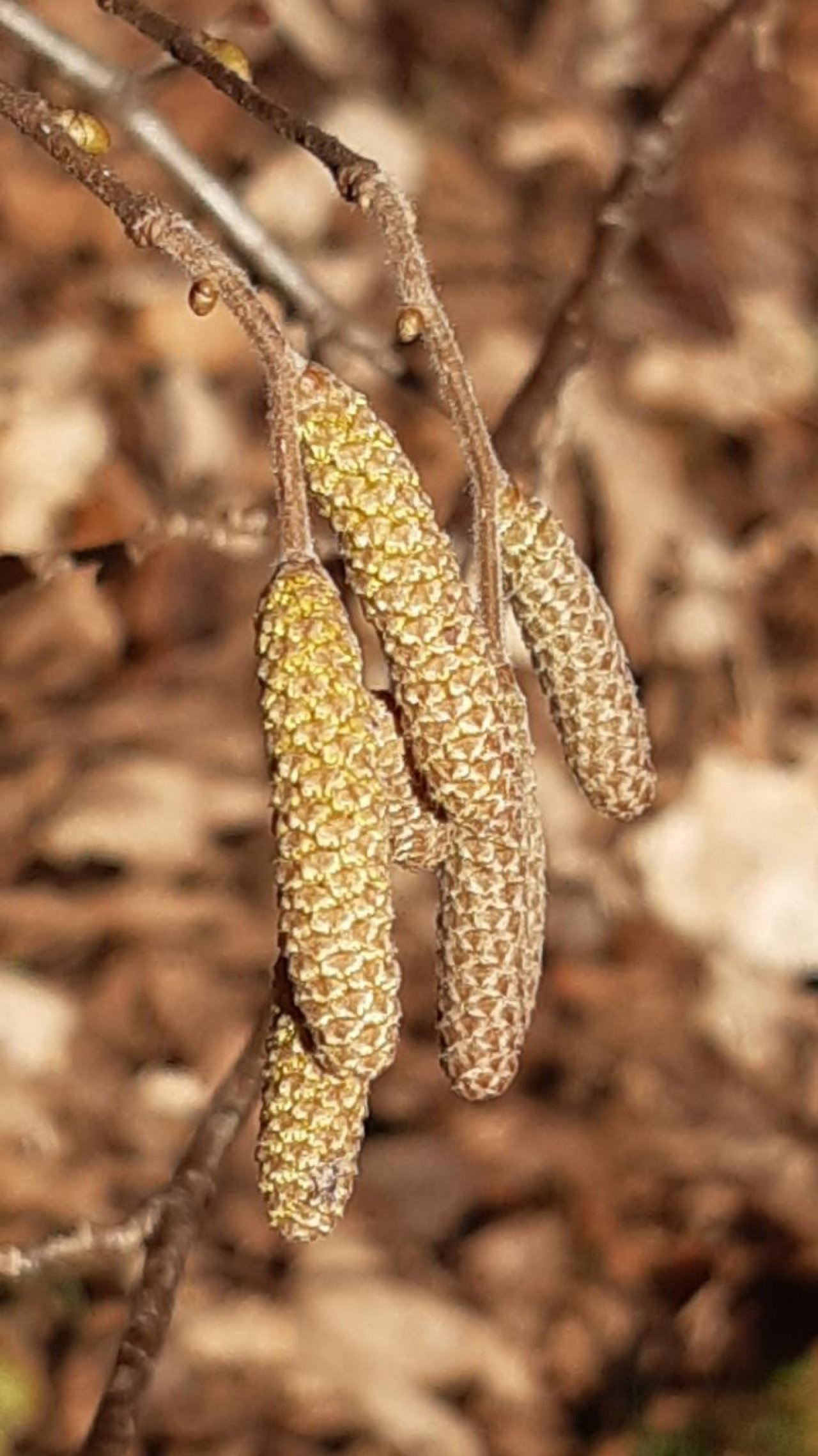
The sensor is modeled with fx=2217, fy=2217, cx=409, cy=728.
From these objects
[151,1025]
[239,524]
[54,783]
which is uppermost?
[239,524]

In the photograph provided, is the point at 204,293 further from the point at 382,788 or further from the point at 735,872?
the point at 735,872

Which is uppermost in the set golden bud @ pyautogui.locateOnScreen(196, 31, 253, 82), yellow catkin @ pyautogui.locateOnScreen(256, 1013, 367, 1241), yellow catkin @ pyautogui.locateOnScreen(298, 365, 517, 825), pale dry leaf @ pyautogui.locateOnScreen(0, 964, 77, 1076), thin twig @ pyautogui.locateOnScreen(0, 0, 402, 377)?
golden bud @ pyautogui.locateOnScreen(196, 31, 253, 82)

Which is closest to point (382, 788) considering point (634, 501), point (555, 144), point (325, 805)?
point (325, 805)

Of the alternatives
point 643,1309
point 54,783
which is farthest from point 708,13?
point 643,1309

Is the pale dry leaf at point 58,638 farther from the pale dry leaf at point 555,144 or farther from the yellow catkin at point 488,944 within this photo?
the yellow catkin at point 488,944

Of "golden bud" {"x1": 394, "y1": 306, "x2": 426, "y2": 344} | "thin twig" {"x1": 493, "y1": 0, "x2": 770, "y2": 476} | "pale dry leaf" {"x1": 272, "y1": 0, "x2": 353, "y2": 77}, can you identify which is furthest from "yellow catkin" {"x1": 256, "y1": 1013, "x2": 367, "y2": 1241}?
"pale dry leaf" {"x1": 272, "y1": 0, "x2": 353, "y2": 77}

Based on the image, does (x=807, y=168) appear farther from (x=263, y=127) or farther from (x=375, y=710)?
(x=375, y=710)

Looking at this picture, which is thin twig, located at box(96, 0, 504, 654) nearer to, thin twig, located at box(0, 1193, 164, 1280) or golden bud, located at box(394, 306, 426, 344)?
golden bud, located at box(394, 306, 426, 344)
